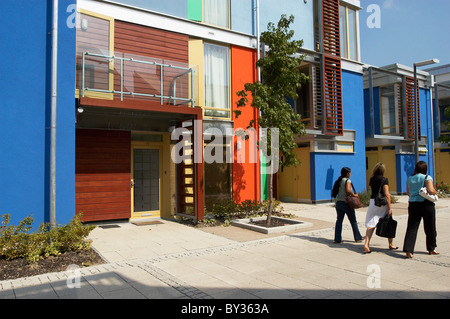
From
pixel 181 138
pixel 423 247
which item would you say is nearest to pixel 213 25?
pixel 181 138

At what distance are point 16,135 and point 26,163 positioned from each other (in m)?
0.61

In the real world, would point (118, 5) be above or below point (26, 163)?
above

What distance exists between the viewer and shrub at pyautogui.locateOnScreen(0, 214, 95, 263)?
20.0 feet

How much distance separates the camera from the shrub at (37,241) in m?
6.08

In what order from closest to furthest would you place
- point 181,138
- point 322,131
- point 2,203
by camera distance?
point 2,203, point 181,138, point 322,131

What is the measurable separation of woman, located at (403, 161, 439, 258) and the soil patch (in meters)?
5.57

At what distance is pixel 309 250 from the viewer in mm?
7223

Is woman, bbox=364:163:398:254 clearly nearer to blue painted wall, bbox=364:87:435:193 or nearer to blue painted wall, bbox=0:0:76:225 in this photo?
blue painted wall, bbox=0:0:76:225

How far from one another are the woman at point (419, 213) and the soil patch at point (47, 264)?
219 inches

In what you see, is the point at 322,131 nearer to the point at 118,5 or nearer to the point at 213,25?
the point at 213,25

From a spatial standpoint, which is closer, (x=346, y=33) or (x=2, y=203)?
(x=2, y=203)

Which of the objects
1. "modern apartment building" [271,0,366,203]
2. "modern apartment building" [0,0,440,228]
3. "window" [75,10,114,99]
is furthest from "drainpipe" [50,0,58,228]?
"modern apartment building" [271,0,366,203]

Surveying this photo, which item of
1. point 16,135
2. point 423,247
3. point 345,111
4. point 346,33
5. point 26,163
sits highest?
point 346,33
